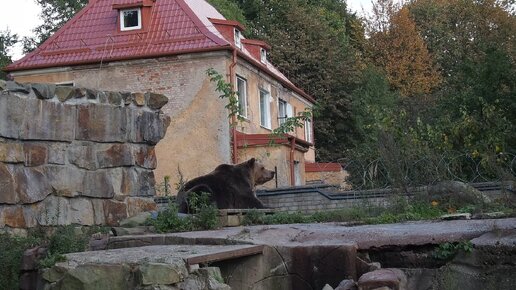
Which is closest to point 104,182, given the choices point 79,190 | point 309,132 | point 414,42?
point 79,190

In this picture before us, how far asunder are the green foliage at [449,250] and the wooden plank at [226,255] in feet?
5.58

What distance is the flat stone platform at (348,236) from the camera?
28.7 feet

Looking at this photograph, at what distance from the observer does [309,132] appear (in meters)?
41.2

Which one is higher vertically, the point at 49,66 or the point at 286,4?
the point at 286,4

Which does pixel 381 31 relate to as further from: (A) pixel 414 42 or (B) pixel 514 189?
(B) pixel 514 189

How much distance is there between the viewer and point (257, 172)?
712 inches

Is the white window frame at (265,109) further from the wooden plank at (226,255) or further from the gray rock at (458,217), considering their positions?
the wooden plank at (226,255)

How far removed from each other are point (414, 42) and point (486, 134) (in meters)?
31.8

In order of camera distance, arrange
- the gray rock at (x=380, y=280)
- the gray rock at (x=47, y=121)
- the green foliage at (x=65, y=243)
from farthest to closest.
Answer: the gray rock at (x=47, y=121)
the green foliage at (x=65, y=243)
the gray rock at (x=380, y=280)

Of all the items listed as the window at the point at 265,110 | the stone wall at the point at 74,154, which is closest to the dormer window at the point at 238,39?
the window at the point at 265,110

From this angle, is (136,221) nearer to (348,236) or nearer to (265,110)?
(348,236)

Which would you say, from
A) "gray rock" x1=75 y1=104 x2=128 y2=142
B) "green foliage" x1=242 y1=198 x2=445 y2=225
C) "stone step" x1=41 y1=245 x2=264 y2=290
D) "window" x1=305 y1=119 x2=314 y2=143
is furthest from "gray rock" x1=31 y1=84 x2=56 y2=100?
"window" x1=305 y1=119 x2=314 y2=143

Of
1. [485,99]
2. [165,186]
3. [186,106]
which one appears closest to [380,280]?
[165,186]

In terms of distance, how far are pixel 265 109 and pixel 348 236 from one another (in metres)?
24.9
